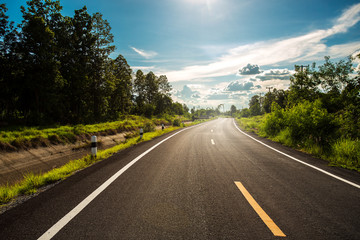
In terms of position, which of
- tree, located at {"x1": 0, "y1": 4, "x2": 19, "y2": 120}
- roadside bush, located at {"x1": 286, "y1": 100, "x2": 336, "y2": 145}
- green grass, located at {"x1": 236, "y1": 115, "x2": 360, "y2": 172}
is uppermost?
tree, located at {"x1": 0, "y1": 4, "x2": 19, "y2": 120}

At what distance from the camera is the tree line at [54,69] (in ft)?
52.3

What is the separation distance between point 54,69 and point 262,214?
835 inches

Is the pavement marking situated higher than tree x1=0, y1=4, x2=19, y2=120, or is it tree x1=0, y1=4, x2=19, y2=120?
tree x1=0, y1=4, x2=19, y2=120

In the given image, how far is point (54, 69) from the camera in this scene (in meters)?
16.7

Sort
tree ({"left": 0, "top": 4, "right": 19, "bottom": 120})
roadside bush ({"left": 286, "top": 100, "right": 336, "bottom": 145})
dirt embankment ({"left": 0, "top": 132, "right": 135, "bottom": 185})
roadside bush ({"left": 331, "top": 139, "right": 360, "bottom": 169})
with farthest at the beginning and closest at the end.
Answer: tree ({"left": 0, "top": 4, "right": 19, "bottom": 120})
roadside bush ({"left": 286, "top": 100, "right": 336, "bottom": 145})
dirt embankment ({"left": 0, "top": 132, "right": 135, "bottom": 185})
roadside bush ({"left": 331, "top": 139, "right": 360, "bottom": 169})

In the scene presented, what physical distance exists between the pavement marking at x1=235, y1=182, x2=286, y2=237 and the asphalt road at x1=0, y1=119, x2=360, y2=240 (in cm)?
2

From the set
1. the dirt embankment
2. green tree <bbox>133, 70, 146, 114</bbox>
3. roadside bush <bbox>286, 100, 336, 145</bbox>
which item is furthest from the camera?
green tree <bbox>133, 70, 146, 114</bbox>

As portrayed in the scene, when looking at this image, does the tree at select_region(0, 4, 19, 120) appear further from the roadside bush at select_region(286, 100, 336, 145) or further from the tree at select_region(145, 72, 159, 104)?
the tree at select_region(145, 72, 159, 104)

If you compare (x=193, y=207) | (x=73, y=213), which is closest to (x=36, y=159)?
(x=73, y=213)

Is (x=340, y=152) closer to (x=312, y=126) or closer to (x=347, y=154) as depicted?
(x=347, y=154)

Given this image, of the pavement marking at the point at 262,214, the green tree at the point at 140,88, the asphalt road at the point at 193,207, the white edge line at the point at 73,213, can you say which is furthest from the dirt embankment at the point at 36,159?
the green tree at the point at 140,88

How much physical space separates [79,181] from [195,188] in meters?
2.79

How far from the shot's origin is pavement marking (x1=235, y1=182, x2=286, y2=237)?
2143mm

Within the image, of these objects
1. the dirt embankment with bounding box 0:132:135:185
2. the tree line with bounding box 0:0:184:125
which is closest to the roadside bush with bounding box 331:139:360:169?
the dirt embankment with bounding box 0:132:135:185
